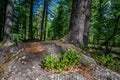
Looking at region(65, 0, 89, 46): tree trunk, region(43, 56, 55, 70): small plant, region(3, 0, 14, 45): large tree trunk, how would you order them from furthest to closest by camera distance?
region(3, 0, 14, 45): large tree trunk < region(65, 0, 89, 46): tree trunk < region(43, 56, 55, 70): small plant

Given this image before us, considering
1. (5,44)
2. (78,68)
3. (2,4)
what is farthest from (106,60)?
(2,4)

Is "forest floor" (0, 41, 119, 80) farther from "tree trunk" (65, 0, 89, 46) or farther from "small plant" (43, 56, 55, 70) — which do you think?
"tree trunk" (65, 0, 89, 46)

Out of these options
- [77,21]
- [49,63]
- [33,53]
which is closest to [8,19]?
[77,21]

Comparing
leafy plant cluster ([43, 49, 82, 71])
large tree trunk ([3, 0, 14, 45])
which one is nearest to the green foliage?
leafy plant cluster ([43, 49, 82, 71])

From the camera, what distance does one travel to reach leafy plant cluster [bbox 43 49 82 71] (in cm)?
570

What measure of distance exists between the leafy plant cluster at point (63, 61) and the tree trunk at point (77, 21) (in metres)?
1.98

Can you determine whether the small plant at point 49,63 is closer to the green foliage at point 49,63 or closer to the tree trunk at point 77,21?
the green foliage at point 49,63

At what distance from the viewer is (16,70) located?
5824mm

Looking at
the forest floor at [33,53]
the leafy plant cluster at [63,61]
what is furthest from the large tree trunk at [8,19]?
the leafy plant cluster at [63,61]

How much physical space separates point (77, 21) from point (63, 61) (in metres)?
2.67

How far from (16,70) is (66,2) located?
29.1 m

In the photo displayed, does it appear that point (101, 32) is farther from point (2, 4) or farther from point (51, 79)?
point (51, 79)

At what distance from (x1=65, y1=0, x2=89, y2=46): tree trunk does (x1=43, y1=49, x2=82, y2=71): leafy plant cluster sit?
1983mm

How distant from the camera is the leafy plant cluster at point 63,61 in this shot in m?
5.70
